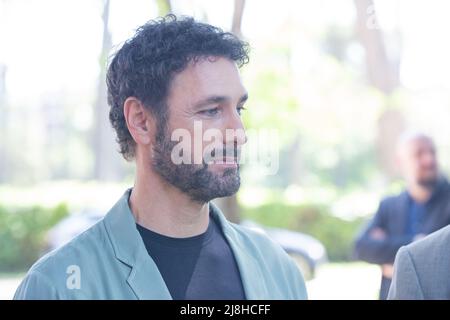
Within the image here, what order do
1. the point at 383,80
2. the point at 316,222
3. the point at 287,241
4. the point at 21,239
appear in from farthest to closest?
the point at 383,80 < the point at 316,222 < the point at 21,239 < the point at 287,241

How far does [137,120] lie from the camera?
7.89 feet

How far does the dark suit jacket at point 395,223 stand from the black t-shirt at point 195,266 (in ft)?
9.58

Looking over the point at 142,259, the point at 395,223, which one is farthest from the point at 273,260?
the point at 395,223

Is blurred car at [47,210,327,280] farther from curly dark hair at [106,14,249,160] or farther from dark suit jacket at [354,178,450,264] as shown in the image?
curly dark hair at [106,14,249,160]

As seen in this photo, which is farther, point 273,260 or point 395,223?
point 395,223

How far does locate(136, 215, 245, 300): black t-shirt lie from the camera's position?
7.14 ft

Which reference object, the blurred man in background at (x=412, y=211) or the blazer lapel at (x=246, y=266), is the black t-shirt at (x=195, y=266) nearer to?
the blazer lapel at (x=246, y=266)

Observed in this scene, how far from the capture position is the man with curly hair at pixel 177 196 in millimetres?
2107

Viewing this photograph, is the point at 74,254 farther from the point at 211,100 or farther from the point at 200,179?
the point at 211,100

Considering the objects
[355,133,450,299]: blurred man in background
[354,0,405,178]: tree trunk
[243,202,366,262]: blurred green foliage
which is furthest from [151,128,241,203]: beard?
[354,0,405,178]: tree trunk

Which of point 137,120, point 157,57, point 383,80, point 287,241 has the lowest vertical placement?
point 287,241

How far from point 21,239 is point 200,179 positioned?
583 inches
